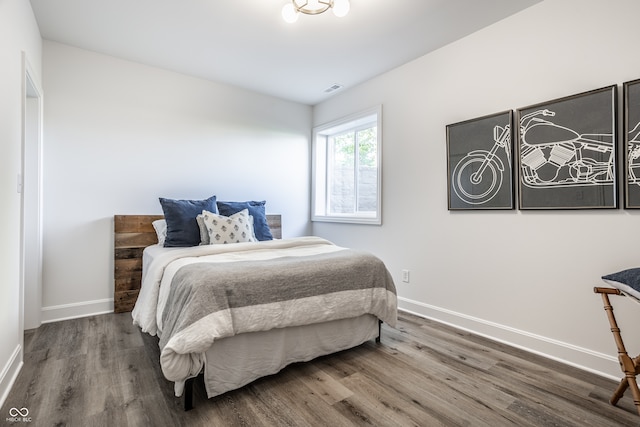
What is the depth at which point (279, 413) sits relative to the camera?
1591 millimetres

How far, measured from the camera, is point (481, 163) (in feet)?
8.62

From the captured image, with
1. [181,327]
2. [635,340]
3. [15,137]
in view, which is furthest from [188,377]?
[635,340]

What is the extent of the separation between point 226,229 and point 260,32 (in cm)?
175

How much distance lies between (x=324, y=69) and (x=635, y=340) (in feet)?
10.9

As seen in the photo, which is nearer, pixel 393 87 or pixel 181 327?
pixel 181 327

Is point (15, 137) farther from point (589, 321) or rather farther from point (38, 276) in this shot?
point (589, 321)

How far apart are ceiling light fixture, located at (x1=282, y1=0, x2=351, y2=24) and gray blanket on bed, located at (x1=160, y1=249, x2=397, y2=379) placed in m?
1.67

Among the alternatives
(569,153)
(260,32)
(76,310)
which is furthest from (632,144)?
(76,310)

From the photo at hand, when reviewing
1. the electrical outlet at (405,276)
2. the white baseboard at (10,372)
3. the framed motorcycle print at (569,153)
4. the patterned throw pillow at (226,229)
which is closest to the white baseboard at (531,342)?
the electrical outlet at (405,276)

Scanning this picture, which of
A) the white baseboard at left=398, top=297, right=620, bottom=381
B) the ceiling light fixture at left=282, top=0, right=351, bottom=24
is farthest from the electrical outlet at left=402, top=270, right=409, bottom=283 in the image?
the ceiling light fixture at left=282, top=0, right=351, bottom=24

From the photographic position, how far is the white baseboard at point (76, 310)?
9.35 ft

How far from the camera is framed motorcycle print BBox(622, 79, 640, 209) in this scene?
1854 mm

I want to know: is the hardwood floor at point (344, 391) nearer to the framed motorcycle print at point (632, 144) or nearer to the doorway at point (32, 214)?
the doorway at point (32, 214)

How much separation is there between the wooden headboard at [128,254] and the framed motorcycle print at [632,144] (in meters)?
3.87
